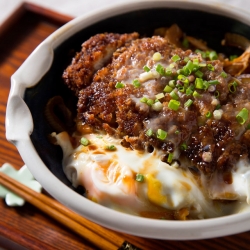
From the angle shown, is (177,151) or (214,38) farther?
(214,38)

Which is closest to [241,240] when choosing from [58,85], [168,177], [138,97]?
[168,177]

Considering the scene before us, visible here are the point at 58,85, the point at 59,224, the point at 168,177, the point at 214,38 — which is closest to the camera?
the point at 168,177

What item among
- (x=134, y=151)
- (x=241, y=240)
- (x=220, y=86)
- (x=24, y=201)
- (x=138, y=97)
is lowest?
(x=24, y=201)

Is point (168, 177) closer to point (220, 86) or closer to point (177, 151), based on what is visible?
point (177, 151)

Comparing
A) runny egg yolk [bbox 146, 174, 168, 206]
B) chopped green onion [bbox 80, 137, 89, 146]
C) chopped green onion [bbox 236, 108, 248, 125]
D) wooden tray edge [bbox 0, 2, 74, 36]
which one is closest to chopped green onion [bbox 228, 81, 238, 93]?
chopped green onion [bbox 236, 108, 248, 125]

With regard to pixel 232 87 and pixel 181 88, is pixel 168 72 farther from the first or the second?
pixel 232 87

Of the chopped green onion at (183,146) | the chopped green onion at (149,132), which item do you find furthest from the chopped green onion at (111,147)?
the chopped green onion at (183,146)
